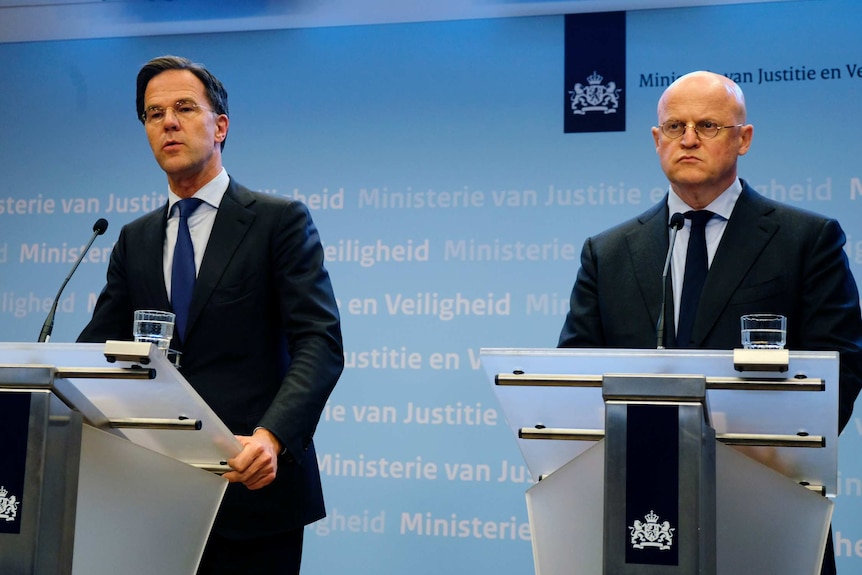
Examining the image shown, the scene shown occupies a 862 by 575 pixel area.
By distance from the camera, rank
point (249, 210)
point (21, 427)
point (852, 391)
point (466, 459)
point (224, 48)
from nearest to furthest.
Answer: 1. point (21, 427)
2. point (852, 391)
3. point (249, 210)
4. point (466, 459)
5. point (224, 48)

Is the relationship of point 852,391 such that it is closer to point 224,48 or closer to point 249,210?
point 249,210

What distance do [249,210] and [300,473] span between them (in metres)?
0.71

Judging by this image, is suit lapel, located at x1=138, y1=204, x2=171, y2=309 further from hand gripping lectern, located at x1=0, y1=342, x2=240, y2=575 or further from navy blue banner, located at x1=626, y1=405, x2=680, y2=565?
navy blue banner, located at x1=626, y1=405, x2=680, y2=565

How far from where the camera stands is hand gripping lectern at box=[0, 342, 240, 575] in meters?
2.05

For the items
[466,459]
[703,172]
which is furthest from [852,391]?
[466,459]

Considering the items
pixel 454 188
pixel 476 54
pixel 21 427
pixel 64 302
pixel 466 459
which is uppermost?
pixel 476 54

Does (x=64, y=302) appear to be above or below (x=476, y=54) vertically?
below

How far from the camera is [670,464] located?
192cm

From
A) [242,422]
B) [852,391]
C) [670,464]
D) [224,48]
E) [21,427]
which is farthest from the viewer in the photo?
[224,48]

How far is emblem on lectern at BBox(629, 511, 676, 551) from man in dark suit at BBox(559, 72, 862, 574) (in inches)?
36.9

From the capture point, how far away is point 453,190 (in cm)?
477

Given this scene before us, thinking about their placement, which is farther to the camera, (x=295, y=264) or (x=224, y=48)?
(x=224, y=48)

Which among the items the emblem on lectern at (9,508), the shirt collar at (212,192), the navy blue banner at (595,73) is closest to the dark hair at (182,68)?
the shirt collar at (212,192)

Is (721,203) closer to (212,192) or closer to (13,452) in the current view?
(212,192)
